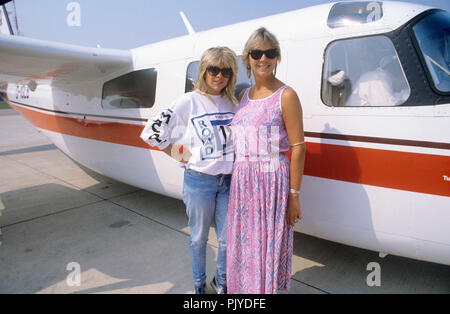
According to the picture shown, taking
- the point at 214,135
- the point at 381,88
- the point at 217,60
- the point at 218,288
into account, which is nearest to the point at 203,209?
the point at 214,135

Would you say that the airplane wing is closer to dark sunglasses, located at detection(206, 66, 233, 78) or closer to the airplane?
the airplane

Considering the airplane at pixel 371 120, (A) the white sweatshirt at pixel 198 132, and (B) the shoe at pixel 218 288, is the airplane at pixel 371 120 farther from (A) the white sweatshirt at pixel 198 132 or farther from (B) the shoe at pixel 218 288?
(B) the shoe at pixel 218 288

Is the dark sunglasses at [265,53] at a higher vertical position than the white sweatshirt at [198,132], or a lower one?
higher

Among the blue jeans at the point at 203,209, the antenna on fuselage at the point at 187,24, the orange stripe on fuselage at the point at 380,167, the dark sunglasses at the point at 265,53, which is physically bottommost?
the blue jeans at the point at 203,209

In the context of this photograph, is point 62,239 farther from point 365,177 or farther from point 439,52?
point 439,52

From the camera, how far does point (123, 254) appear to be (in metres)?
3.36

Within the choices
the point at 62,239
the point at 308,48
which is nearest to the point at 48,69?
the point at 62,239

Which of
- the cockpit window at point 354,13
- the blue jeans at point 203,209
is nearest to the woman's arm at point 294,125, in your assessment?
the blue jeans at point 203,209

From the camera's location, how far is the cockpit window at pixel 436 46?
2.14 m

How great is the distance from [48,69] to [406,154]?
4.47m

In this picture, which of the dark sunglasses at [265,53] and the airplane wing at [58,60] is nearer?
the dark sunglasses at [265,53]

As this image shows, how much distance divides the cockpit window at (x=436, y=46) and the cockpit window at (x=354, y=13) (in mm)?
321

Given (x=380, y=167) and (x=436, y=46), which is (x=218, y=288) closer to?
(x=380, y=167)

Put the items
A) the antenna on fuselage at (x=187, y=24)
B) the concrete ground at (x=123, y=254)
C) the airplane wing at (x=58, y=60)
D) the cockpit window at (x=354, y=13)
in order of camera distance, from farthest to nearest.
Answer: the antenna on fuselage at (x=187, y=24) < the airplane wing at (x=58, y=60) < the concrete ground at (x=123, y=254) < the cockpit window at (x=354, y=13)
